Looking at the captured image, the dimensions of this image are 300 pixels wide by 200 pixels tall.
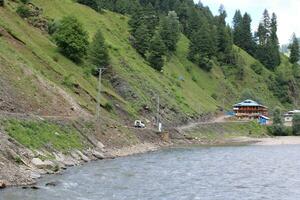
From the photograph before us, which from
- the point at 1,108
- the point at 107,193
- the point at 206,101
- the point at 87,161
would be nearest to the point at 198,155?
the point at 87,161

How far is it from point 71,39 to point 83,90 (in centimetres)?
1790

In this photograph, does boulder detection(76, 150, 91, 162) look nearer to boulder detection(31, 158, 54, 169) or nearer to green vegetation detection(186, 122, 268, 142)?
boulder detection(31, 158, 54, 169)

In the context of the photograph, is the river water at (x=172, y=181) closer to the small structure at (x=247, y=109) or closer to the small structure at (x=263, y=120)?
the small structure at (x=263, y=120)

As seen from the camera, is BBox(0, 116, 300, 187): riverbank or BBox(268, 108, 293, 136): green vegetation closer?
BBox(0, 116, 300, 187): riverbank

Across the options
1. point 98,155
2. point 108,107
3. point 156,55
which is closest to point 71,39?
point 108,107

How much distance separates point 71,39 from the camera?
399 ft

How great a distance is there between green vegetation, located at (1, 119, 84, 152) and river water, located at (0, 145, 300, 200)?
5040mm

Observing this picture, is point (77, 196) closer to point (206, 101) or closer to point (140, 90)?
point (140, 90)

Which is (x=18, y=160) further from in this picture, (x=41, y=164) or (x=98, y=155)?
(x=98, y=155)

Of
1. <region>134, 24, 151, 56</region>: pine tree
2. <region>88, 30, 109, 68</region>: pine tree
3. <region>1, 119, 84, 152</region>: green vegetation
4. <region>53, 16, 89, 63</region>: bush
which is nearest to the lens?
<region>1, 119, 84, 152</region>: green vegetation

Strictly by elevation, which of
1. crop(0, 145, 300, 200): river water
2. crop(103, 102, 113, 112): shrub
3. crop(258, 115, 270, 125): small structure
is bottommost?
crop(0, 145, 300, 200): river water

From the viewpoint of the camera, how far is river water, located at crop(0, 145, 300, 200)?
47.6m

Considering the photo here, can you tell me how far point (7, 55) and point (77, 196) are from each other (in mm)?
50132

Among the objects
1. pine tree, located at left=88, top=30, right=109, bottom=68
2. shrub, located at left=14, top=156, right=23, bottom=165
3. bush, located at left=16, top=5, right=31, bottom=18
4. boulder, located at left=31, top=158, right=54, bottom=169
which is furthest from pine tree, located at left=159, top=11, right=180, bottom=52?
shrub, located at left=14, top=156, right=23, bottom=165
